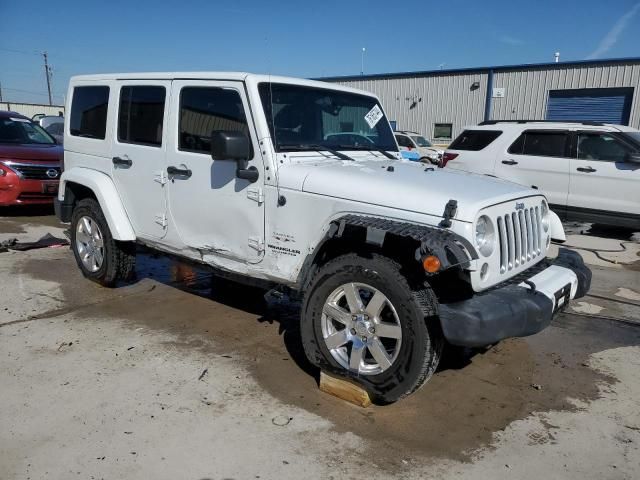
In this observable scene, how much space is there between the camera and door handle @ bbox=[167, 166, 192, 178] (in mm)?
4312

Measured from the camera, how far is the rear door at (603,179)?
28.2 feet

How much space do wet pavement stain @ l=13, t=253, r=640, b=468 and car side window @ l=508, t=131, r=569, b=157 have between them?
4.96 metres

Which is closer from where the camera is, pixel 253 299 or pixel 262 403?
pixel 262 403

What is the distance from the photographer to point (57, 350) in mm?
4121

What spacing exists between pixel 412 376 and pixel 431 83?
2565 centimetres

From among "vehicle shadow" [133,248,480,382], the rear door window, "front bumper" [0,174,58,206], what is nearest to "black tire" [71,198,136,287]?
"vehicle shadow" [133,248,480,382]

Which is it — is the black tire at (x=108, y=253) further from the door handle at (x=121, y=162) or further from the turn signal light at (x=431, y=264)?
the turn signal light at (x=431, y=264)

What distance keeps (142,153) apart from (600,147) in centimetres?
763

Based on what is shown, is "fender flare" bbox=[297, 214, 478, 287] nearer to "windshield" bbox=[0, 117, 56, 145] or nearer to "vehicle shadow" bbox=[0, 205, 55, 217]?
"vehicle shadow" bbox=[0, 205, 55, 217]

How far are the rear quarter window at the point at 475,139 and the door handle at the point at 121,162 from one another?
7056 mm

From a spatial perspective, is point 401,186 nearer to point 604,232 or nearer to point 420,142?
point 604,232

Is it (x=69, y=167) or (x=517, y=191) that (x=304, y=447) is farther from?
(x=69, y=167)

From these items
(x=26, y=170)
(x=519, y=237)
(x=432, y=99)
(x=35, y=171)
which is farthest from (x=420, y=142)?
(x=519, y=237)

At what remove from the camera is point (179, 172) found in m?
4.38
